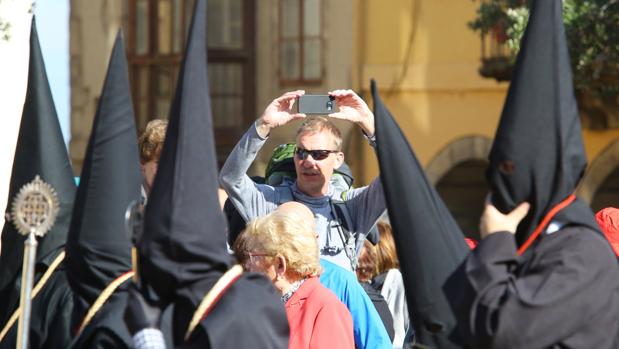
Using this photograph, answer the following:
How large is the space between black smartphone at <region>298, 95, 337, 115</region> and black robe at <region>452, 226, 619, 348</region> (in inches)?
88.7

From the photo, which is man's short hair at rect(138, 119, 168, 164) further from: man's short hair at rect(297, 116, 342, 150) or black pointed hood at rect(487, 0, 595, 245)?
black pointed hood at rect(487, 0, 595, 245)

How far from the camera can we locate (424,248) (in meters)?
4.69

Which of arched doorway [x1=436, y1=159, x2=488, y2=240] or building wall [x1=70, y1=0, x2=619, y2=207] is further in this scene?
arched doorway [x1=436, y1=159, x2=488, y2=240]

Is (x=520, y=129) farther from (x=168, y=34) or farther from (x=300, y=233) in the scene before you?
(x=168, y=34)

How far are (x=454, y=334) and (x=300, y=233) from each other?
104 centimetres

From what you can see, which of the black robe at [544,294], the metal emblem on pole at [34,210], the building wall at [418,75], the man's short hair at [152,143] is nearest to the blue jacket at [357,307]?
the man's short hair at [152,143]

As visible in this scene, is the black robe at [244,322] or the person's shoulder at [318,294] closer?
the black robe at [244,322]

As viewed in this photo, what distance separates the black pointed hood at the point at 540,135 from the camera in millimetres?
4520

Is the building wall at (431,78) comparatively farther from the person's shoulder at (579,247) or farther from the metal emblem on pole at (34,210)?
the person's shoulder at (579,247)

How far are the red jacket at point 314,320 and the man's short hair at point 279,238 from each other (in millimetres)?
219

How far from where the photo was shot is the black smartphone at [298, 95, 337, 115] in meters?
6.68

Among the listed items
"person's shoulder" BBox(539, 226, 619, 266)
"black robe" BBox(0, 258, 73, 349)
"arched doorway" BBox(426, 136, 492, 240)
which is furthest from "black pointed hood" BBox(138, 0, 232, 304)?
"arched doorway" BBox(426, 136, 492, 240)

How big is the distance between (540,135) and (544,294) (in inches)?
18.5

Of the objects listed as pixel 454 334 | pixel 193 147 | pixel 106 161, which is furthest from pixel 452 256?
pixel 106 161
